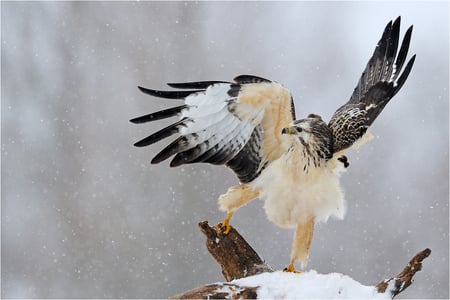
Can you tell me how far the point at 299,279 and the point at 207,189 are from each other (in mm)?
4128

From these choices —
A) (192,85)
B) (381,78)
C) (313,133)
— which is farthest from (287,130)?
(381,78)

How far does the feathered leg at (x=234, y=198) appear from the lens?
13.3ft

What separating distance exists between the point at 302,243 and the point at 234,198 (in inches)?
17.0

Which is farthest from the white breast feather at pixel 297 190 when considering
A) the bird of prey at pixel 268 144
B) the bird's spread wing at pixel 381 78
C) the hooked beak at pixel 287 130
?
the bird's spread wing at pixel 381 78

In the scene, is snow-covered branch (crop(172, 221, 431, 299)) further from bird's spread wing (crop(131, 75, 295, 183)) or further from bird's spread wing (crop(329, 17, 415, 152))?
bird's spread wing (crop(329, 17, 415, 152))

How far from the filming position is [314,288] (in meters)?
3.33

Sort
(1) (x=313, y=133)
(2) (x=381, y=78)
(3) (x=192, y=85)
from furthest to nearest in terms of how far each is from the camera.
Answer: (2) (x=381, y=78) < (1) (x=313, y=133) < (3) (x=192, y=85)

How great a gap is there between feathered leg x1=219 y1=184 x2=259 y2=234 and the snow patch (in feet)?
2.13

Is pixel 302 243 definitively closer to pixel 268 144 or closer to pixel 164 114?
pixel 268 144

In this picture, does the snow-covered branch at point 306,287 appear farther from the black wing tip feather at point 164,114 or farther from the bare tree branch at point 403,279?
the black wing tip feather at point 164,114

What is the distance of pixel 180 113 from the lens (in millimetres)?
3836

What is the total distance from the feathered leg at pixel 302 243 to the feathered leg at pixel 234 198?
309 millimetres

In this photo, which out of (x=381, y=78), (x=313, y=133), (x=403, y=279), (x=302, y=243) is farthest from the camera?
(x=381, y=78)

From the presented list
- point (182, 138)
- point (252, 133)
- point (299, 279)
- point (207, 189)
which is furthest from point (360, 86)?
point (207, 189)
